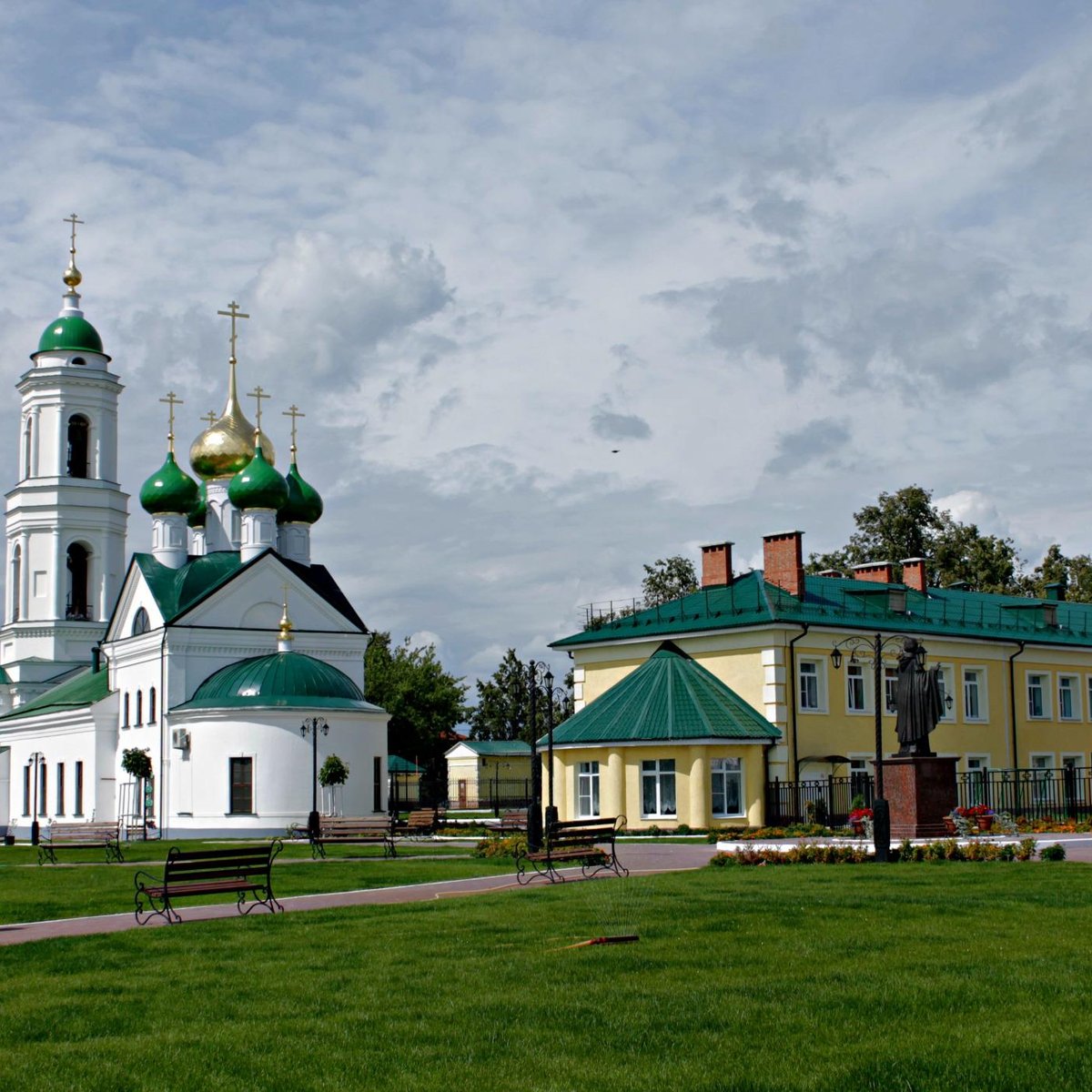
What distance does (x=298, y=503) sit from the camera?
5903cm

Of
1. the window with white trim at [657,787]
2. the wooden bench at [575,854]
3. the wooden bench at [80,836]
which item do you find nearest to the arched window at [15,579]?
the wooden bench at [80,836]

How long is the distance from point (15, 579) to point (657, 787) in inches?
1498

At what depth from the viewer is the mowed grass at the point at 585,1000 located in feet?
26.9

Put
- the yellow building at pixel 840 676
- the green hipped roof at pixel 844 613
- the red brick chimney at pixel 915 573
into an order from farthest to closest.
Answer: the red brick chimney at pixel 915 573 → the green hipped roof at pixel 844 613 → the yellow building at pixel 840 676

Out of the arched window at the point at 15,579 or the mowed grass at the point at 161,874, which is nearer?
the mowed grass at the point at 161,874

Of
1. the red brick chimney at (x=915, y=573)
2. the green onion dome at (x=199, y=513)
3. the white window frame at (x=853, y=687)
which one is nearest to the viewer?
the white window frame at (x=853, y=687)

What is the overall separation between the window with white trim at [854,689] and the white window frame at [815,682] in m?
0.80

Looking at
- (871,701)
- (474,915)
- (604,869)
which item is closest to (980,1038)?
(474,915)

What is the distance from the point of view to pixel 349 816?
4731cm

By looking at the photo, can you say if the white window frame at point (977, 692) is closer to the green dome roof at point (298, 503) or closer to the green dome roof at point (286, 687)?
the green dome roof at point (286, 687)

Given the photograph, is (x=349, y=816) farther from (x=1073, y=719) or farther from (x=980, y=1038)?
(x=980, y=1038)

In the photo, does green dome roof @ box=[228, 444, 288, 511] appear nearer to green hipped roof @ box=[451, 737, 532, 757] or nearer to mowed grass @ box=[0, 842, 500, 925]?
mowed grass @ box=[0, 842, 500, 925]

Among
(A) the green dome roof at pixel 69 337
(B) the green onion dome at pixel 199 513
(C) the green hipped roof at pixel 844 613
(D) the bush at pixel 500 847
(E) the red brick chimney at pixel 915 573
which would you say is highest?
(A) the green dome roof at pixel 69 337

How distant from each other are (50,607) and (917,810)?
159 feet
